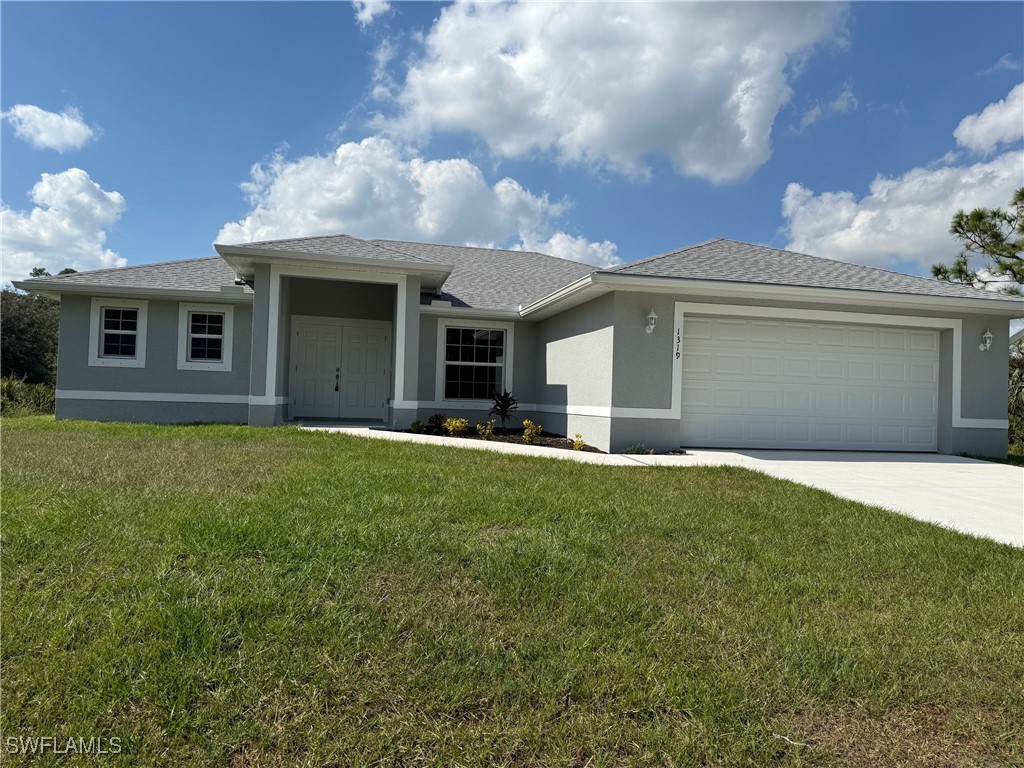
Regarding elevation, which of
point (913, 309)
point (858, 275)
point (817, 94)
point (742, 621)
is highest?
point (817, 94)

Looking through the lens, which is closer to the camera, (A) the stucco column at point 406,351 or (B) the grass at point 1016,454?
(B) the grass at point 1016,454

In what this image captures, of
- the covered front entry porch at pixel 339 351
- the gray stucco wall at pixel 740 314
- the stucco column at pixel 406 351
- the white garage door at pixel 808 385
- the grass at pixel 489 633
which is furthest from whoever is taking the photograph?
the covered front entry porch at pixel 339 351

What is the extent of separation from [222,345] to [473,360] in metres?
5.92

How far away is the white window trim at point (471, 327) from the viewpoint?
1434 centimetres

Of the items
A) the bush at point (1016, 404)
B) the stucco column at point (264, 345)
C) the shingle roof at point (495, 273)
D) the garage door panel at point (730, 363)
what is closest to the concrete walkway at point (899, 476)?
the garage door panel at point (730, 363)

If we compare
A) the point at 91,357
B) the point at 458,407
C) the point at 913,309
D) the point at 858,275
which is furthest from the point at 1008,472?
the point at 91,357

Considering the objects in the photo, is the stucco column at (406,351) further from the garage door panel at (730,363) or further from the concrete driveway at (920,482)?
the garage door panel at (730,363)

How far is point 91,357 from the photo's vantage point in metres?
13.3

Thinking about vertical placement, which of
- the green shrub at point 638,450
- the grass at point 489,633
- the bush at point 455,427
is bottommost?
the grass at point 489,633

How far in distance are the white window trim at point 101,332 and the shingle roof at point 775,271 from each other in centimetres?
1077

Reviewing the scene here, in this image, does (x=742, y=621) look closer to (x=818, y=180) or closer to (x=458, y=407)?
(x=458, y=407)

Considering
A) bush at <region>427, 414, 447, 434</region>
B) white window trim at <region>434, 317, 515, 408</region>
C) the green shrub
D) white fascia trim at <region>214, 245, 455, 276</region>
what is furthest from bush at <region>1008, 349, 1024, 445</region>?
white fascia trim at <region>214, 245, 455, 276</region>

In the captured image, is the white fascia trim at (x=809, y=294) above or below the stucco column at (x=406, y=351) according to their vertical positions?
above

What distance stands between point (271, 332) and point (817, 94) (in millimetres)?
13089
